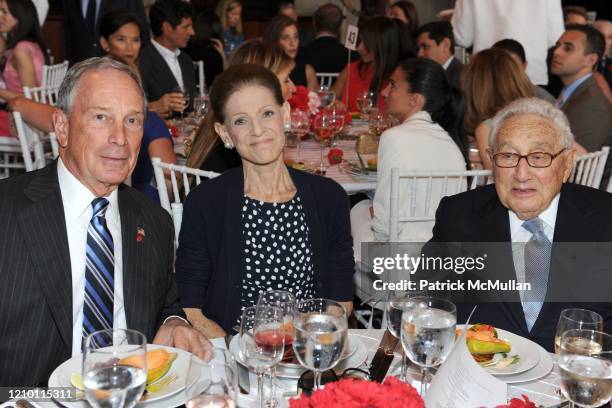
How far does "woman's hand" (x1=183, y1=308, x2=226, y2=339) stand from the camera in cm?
229

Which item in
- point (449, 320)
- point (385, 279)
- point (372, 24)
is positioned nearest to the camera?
point (449, 320)

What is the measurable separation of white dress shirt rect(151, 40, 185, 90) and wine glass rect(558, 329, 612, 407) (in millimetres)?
4651

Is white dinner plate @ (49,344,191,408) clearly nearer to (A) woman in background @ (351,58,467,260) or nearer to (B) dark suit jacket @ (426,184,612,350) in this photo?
(B) dark suit jacket @ (426,184,612,350)

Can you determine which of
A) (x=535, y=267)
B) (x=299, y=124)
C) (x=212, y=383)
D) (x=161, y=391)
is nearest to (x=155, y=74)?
(x=299, y=124)

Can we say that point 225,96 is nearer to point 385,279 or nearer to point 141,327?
point 141,327

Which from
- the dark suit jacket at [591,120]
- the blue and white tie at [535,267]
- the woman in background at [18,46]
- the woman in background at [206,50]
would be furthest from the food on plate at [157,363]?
the woman in background at [206,50]

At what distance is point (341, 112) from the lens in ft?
14.2

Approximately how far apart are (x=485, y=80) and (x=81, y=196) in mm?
2757

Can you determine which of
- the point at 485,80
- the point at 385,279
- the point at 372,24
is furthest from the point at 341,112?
the point at 372,24

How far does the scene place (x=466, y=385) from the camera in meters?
1.24

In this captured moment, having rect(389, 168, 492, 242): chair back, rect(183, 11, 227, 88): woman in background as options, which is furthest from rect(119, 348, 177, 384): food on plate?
rect(183, 11, 227, 88): woman in background

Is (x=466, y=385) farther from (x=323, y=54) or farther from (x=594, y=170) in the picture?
(x=323, y=54)

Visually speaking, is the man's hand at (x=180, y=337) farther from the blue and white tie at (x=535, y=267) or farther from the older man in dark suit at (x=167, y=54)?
the older man in dark suit at (x=167, y=54)

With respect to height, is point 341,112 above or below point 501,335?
above
